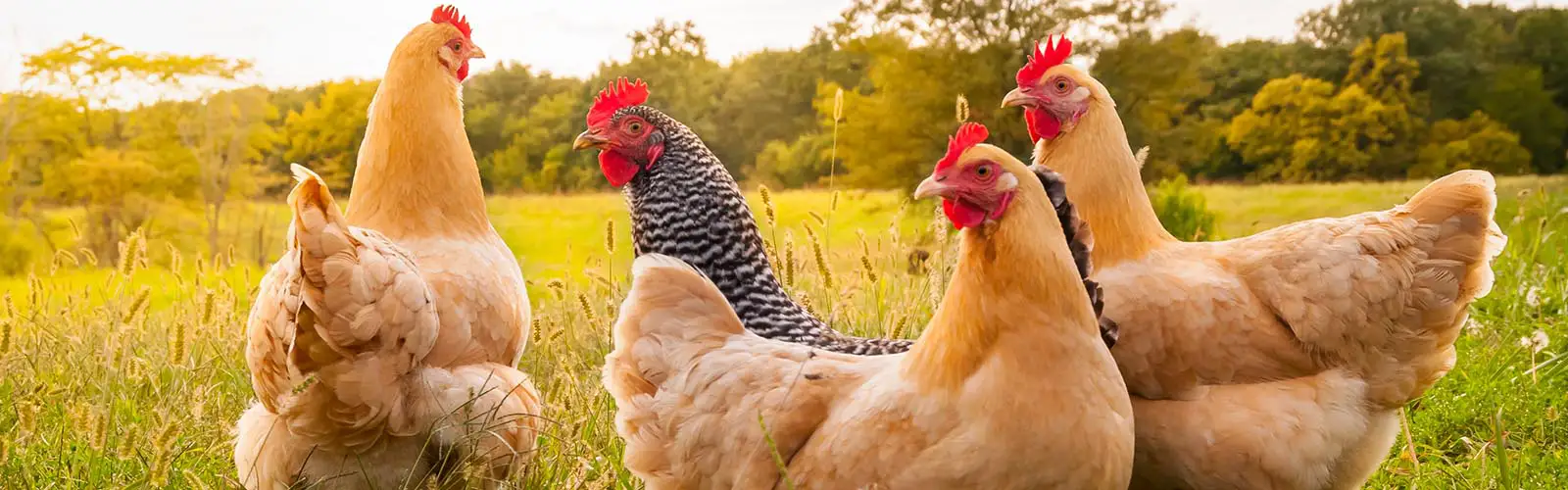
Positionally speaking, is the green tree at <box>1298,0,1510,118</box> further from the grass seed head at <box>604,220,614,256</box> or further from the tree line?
the grass seed head at <box>604,220,614,256</box>

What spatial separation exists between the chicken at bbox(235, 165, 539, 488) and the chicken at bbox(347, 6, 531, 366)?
200 millimetres

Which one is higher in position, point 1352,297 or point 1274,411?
point 1352,297

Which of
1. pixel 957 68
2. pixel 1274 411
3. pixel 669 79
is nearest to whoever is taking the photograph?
pixel 1274 411

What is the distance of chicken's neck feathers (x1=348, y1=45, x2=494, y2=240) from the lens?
133 inches

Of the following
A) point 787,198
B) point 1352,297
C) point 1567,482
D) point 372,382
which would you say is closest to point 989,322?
point 1352,297

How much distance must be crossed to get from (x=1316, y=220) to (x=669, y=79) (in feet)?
30.5

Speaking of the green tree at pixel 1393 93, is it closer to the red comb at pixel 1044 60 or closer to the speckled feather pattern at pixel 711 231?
the red comb at pixel 1044 60

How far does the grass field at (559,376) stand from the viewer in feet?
10.2

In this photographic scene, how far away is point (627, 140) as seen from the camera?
3400mm

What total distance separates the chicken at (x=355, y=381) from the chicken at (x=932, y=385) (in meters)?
0.54

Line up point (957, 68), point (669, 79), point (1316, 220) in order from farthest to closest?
point (957, 68), point (669, 79), point (1316, 220)

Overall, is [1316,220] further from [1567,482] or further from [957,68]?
[957,68]

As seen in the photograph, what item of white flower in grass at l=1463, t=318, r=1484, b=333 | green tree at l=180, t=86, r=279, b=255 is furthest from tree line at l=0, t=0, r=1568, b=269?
white flower in grass at l=1463, t=318, r=1484, b=333

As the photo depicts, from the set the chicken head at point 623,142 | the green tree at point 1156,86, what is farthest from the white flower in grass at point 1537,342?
the green tree at point 1156,86
